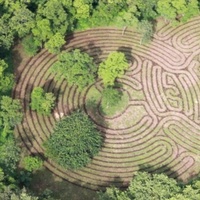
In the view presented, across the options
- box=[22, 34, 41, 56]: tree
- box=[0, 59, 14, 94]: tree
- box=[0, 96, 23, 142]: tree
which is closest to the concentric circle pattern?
box=[22, 34, 41, 56]: tree

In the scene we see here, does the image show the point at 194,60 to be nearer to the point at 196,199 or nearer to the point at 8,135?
the point at 196,199

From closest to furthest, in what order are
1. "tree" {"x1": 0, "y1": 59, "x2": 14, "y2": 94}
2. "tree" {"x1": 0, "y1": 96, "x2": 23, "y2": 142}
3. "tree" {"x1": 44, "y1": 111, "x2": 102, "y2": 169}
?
"tree" {"x1": 44, "y1": 111, "x2": 102, "y2": 169}, "tree" {"x1": 0, "y1": 96, "x2": 23, "y2": 142}, "tree" {"x1": 0, "y1": 59, "x2": 14, "y2": 94}

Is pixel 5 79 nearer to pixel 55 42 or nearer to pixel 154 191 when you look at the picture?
pixel 55 42

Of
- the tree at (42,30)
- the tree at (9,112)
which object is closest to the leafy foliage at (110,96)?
the tree at (42,30)

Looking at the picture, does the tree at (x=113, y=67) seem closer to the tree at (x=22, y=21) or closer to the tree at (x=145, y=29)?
the tree at (x=145, y=29)

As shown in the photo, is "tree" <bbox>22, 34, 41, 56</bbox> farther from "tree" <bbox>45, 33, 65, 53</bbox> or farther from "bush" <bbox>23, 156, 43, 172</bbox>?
"bush" <bbox>23, 156, 43, 172</bbox>

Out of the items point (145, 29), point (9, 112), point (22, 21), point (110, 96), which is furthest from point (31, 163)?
point (145, 29)
